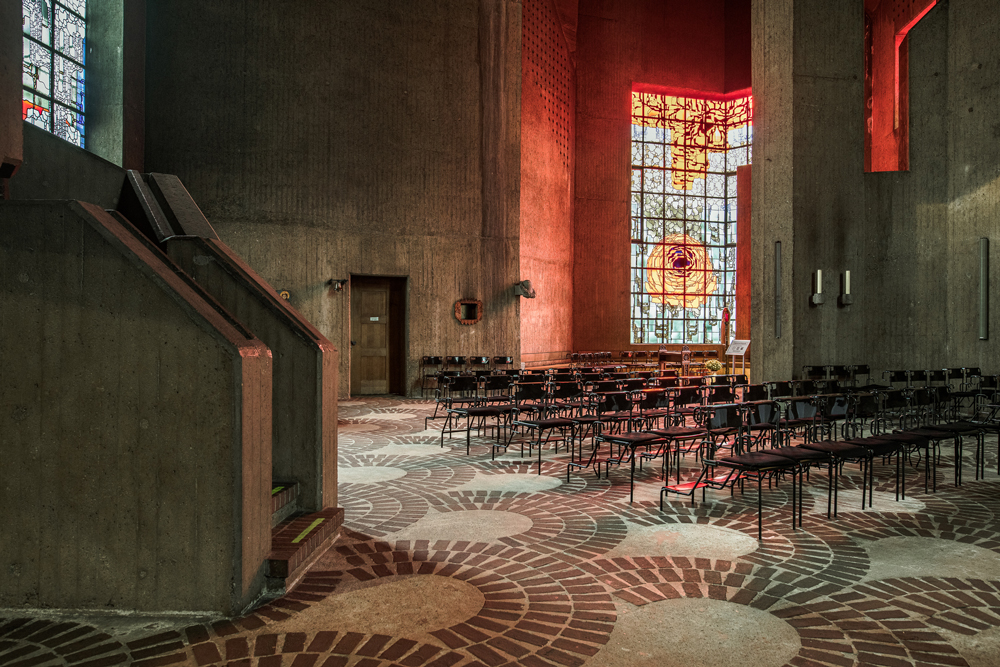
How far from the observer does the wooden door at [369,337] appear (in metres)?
15.2

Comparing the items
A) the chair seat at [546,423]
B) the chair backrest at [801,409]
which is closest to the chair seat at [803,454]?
the chair backrest at [801,409]

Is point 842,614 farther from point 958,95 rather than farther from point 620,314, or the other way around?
point 620,314

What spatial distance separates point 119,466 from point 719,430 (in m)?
5.16

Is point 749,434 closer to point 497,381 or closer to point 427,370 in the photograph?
point 497,381

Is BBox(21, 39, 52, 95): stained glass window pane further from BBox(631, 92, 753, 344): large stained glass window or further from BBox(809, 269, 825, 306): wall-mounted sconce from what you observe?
BBox(631, 92, 753, 344): large stained glass window

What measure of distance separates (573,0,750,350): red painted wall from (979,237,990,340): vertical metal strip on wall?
10.9m

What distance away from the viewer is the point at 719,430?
21.3 feet

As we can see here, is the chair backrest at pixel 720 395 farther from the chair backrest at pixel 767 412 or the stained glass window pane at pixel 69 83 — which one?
the stained glass window pane at pixel 69 83

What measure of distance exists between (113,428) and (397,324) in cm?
1227

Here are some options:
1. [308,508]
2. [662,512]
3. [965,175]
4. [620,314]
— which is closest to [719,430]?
[662,512]

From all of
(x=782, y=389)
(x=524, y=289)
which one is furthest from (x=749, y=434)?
(x=524, y=289)

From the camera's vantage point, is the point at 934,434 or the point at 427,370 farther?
the point at 427,370

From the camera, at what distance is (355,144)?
1474 centimetres

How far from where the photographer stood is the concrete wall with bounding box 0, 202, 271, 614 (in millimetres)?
3207
